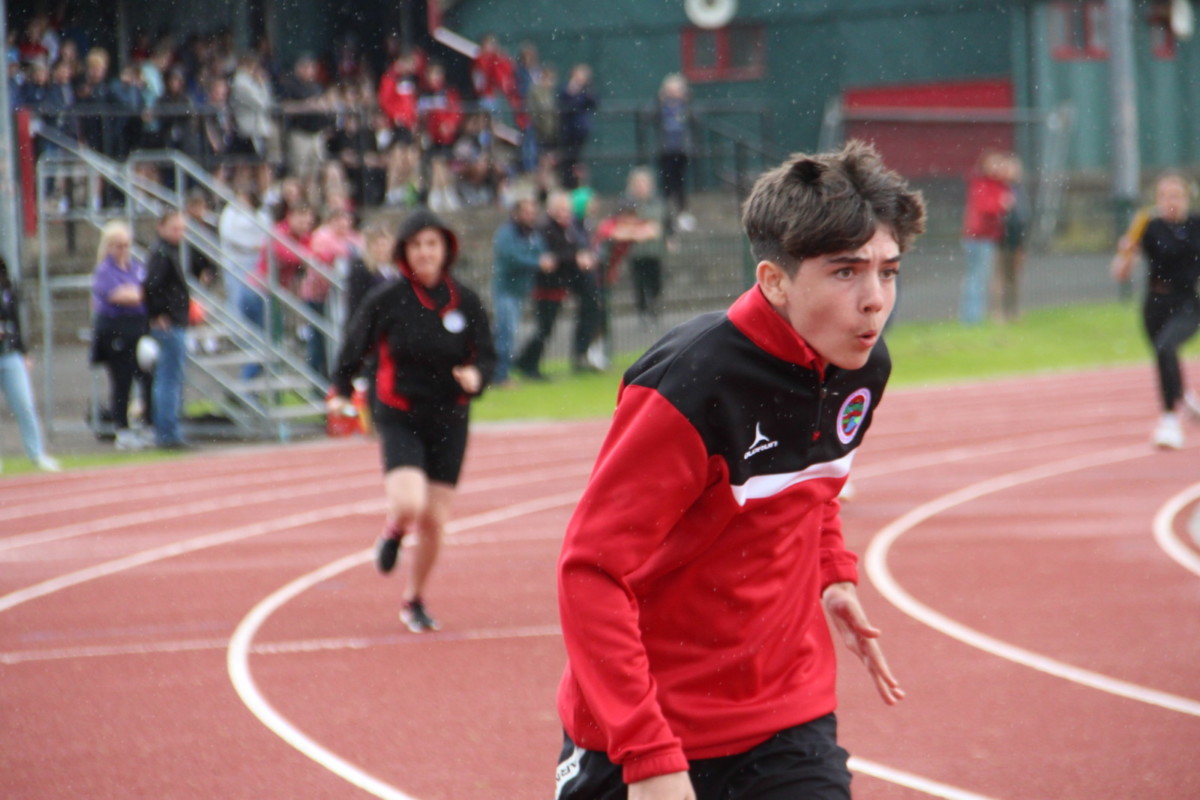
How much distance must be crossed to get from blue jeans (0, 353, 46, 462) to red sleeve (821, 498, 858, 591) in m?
10.4

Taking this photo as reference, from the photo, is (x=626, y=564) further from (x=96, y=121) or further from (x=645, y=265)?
(x=96, y=121)

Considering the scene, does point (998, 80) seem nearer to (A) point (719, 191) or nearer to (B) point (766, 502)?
(A) point (719, 191)

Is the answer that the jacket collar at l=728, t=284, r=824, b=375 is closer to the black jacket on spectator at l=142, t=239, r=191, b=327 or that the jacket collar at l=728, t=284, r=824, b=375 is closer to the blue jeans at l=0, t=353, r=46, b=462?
the blue jeans at l=0, t=353, r=46, b=462

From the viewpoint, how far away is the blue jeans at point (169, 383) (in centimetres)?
1357

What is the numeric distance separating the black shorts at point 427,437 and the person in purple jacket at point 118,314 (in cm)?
712

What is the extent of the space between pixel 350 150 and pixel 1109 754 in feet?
56.7

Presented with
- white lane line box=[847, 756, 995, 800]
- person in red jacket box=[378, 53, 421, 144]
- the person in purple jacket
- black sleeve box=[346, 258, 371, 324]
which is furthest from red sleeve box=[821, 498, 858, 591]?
person in red jacket box=[378, 53, 421, 144]

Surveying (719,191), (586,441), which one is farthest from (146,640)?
(719,191)

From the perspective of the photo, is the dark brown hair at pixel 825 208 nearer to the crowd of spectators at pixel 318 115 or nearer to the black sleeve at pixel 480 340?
the black sleeve at pixel 480 340

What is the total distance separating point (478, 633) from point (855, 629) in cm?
417

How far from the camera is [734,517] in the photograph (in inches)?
108

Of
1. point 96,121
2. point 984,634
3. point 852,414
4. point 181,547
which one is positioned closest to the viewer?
point 852,414

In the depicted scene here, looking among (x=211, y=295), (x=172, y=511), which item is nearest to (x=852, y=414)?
(x=172, y=511)

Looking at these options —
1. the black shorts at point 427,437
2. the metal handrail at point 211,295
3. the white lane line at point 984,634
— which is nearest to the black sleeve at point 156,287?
the metal handrail at point 211,295
